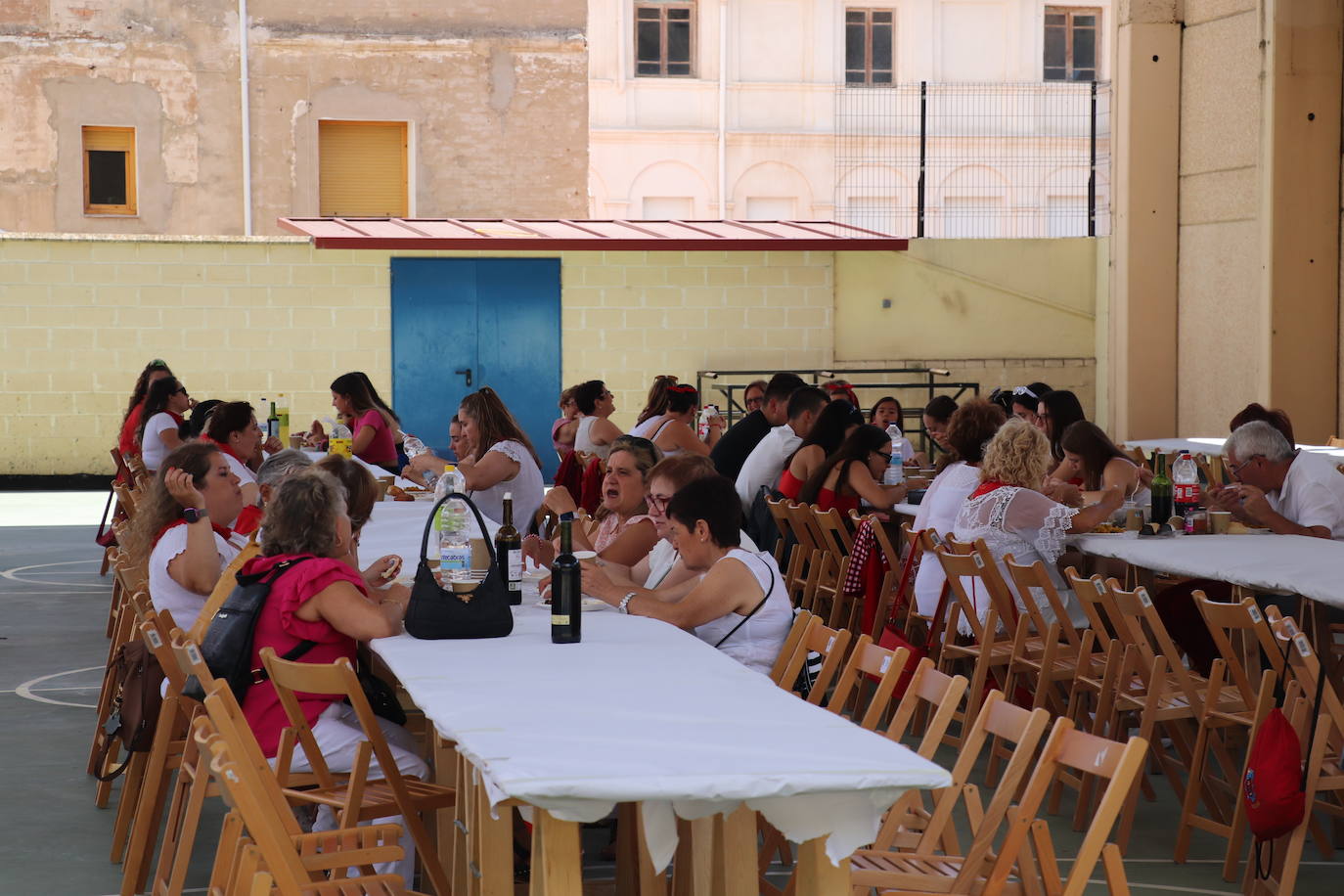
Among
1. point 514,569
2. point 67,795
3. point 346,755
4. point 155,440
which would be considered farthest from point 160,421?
point 346,755

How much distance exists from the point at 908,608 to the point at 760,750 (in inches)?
155

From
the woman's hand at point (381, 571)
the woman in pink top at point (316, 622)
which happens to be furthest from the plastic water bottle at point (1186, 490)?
the woman in pink top at point (316, 622)

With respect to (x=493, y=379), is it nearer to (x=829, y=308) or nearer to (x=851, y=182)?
(x=829, y=308)

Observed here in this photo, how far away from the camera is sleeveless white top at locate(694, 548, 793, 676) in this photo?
4.64 metres

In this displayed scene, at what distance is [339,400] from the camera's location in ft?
34.0

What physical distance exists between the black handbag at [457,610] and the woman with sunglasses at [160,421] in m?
5.82

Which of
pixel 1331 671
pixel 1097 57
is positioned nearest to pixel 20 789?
pixel 1331 671

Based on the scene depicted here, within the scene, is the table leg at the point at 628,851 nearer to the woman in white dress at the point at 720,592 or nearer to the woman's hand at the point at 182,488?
the woman in white dress at the point at 720,592

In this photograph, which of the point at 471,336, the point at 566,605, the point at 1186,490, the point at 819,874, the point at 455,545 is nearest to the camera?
the point at 819,874

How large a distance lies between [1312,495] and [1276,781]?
2876 mm

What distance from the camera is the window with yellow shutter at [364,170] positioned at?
73.7ft

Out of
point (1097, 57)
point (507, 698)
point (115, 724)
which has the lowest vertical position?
point (115, 724)

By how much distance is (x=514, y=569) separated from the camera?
5.10m

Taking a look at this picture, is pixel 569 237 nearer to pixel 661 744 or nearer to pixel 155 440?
pixel 155 440
